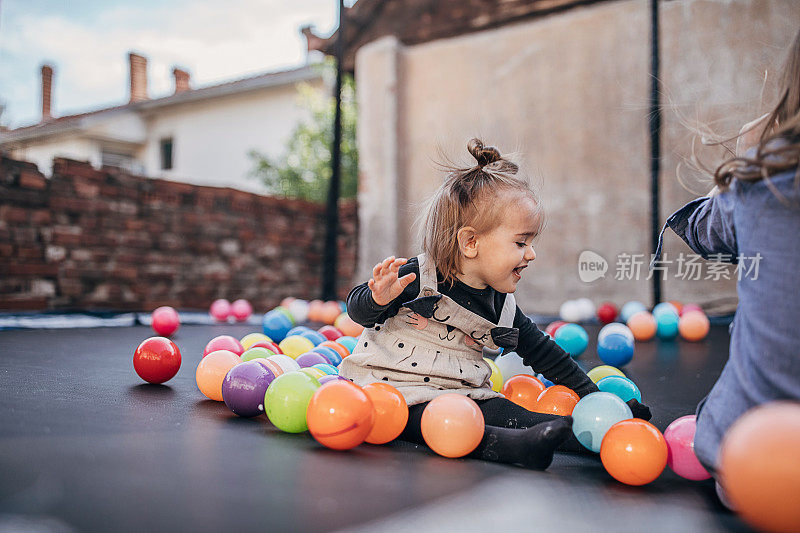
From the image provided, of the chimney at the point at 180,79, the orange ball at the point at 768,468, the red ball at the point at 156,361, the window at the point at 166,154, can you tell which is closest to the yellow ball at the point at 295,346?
the red ball at the point at 156,361

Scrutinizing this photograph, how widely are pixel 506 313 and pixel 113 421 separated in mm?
1020

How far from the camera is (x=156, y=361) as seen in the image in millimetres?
1871

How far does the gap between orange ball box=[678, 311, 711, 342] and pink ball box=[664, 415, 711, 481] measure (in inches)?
96.2

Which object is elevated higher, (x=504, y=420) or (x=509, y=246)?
(x=509, y=246)

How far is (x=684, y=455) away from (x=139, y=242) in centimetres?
451

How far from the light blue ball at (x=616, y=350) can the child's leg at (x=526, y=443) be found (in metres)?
1.40

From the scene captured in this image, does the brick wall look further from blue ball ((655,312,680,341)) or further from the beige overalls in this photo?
blue ball ((655,312,680,341))

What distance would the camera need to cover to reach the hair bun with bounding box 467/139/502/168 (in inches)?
65.7

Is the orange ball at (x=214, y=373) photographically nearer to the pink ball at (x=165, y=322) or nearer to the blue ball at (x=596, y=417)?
the blue ball at (x=596, y=417)

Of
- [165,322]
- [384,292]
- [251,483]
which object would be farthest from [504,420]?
[165,322]

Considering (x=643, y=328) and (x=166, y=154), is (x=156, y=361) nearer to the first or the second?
(x=643, y=328)

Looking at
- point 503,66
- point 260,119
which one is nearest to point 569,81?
point 503,66

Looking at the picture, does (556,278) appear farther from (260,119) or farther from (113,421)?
(260,119)

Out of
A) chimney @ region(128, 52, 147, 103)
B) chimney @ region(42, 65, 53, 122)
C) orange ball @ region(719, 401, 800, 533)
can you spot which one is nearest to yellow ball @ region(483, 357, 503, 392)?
orange ball @ region(719, 401, 800, 533)
